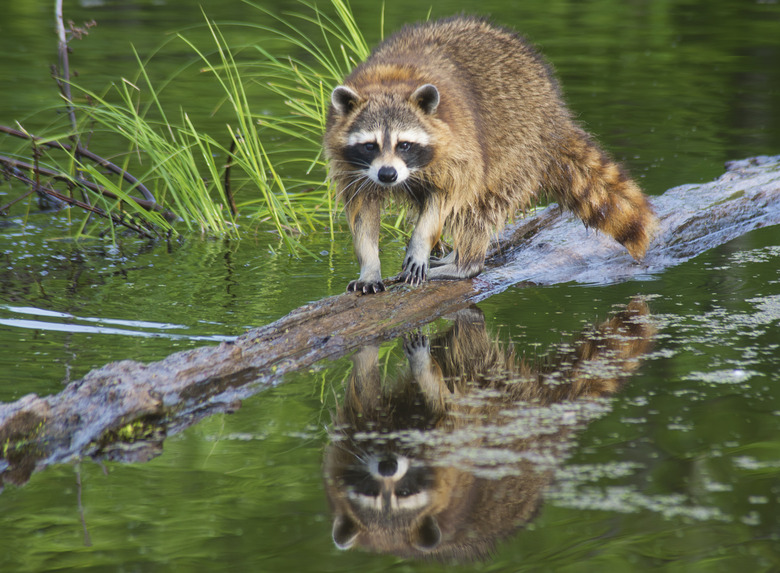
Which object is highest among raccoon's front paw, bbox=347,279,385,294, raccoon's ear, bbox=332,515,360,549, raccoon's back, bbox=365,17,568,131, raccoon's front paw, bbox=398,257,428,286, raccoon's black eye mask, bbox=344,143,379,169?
raccoon's back, bbox=365,17,568,131

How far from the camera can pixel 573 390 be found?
327cm

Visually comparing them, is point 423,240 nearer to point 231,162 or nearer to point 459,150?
point 459,150

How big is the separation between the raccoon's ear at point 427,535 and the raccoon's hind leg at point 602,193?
7.93 ft

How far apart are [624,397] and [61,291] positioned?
8.71ft

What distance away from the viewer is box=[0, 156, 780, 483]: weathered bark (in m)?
2.79

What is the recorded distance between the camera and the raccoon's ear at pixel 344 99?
3.95 metres

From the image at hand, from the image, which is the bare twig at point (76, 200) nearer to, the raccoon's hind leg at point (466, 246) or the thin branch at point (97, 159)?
the thin branch at point (97, 159)

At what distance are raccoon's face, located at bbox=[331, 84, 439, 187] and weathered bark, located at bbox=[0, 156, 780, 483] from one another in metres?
0.53

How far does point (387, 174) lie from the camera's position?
12.6 feet

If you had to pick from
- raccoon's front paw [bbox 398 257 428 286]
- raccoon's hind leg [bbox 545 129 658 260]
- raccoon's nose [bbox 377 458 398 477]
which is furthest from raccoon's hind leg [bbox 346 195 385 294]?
raccoon's nose [bbox 377 458 398 477]

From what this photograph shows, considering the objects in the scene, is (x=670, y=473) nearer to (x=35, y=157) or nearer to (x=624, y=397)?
(x=624, y=397)

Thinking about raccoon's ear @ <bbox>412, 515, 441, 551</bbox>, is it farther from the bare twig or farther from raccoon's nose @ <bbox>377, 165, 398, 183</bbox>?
the bare twig

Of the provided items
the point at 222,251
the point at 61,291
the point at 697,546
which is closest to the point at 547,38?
the point at 222,251

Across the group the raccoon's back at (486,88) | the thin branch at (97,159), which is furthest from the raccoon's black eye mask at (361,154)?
the thin branch at (97,159)
